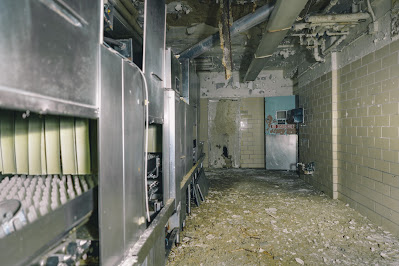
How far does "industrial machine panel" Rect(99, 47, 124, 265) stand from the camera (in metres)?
0.94

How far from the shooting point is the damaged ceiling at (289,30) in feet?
10.5

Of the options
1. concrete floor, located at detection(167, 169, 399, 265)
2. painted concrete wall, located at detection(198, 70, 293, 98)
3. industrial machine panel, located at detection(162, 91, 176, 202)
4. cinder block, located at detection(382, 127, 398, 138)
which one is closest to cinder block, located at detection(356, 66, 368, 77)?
cinder block, located at detection(382, 127, 398, 138)

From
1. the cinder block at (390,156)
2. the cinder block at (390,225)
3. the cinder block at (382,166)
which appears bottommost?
the cinder block at (390,225)

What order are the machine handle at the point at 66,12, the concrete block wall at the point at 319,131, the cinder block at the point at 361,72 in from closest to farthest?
the machine handle at the point at 66,12, the cinder block at the point at 361,72, the concrete block wall at the point at 319,131

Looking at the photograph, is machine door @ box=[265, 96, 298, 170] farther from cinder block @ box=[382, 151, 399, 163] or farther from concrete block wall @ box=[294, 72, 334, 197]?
cinder block @ box=[382, 151, 399, 163]

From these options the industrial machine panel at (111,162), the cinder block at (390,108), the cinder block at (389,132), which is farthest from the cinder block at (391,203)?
the industrial machine panel at (111,162)

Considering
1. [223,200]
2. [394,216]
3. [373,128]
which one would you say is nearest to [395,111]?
[373,128]

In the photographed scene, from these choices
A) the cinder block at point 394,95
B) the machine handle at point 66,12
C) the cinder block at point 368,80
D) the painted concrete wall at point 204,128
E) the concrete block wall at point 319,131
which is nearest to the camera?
the machine handle at point 66,12

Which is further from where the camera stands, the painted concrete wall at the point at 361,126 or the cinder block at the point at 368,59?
the cinder block at the point at 368,59

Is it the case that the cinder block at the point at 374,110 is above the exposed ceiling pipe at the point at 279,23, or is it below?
below

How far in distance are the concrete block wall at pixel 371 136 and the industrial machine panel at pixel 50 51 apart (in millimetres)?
3157

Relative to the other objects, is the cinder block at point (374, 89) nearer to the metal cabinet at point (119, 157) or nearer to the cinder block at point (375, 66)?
the cinder block at point (375, 66)

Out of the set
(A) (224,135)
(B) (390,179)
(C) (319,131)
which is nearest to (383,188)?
(B) (390,179)

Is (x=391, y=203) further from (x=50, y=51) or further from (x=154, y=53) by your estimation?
(x=50, y=51)
